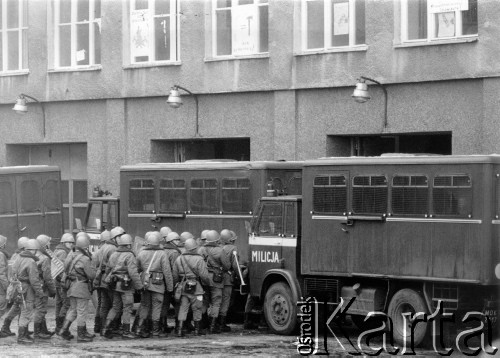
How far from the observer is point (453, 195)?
1908 cm

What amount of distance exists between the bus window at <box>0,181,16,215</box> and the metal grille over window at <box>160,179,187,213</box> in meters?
4.29

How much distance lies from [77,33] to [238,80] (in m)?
6.22

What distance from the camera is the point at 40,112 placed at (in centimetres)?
3556

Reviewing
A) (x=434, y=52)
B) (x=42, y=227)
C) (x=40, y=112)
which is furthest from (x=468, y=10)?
(x=40, y=112)

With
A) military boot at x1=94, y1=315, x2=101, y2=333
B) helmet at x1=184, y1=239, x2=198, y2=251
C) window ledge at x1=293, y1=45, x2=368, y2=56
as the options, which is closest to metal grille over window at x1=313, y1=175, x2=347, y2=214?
helmet at x1=184, y1=239, x2=198, y2=251

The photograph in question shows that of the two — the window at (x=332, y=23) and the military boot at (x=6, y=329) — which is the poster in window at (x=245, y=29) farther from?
the military boot at (x=6, y=329)

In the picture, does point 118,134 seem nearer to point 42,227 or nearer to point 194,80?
point 194,80

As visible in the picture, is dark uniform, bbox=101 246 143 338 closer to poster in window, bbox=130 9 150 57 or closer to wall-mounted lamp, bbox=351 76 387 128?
wall-mounted lamp, bbox=351 76 387 128

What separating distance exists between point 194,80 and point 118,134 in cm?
313

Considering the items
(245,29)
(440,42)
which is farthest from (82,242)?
(245,29)

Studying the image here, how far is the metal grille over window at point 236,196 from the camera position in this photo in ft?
79.2

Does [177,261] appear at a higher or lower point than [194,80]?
lower

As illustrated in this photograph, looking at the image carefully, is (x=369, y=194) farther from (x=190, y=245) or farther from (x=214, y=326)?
(x=214, y=326)

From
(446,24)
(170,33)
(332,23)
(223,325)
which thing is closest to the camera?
(223,325)
